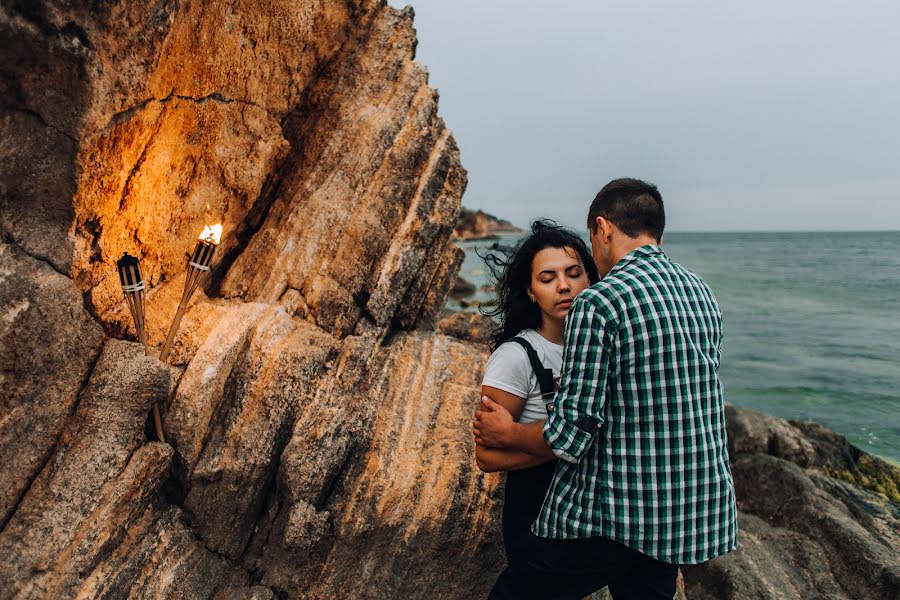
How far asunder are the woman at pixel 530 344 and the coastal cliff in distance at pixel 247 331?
4.71 feet

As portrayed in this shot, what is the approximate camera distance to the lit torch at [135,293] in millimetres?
4016

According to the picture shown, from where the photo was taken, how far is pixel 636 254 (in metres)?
3.04

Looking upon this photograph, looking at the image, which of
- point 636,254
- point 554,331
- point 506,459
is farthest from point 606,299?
point 506,459

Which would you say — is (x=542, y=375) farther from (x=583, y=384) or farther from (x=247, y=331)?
(x=247, y=331)

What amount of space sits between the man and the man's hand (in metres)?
0.24

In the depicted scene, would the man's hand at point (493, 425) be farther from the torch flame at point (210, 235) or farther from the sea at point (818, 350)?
the torch flame at point (210, 235)

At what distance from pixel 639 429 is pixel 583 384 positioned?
1.21ft

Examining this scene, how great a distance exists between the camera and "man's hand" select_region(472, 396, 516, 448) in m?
3.25

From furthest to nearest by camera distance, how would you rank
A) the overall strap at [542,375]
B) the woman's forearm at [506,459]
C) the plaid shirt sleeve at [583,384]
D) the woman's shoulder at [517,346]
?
1. the woman's shoulder at [517,346]
2. the overall strap at [542,375]
3. the woman's forearm at [506,459]
4. the plaid shirt sleeve at [583,384]

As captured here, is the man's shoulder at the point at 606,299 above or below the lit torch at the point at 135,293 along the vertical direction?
above

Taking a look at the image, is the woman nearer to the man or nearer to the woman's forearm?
the woman's forearm

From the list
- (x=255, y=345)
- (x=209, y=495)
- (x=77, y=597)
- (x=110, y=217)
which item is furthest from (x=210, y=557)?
(x=110, y=217)

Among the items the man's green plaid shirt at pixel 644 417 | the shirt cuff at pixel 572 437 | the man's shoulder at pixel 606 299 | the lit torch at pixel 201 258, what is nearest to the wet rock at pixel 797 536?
the man's green plaid shirt at pixel 644 417

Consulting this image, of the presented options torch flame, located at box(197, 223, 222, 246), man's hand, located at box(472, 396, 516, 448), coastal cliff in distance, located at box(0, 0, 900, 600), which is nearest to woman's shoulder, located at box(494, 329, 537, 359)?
man's hand, located at box(472, 396, 516, 448)
